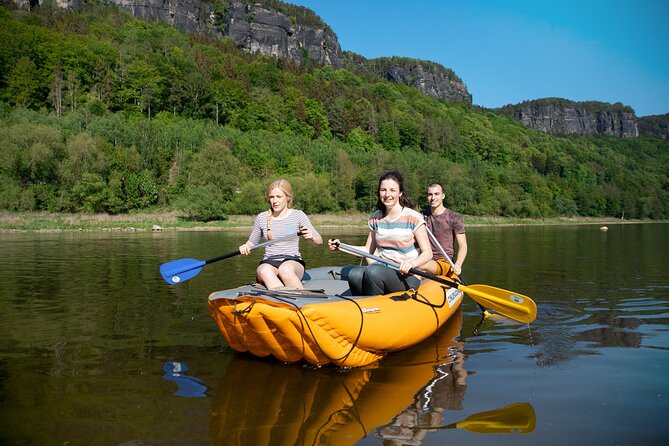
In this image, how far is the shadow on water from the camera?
137 inches

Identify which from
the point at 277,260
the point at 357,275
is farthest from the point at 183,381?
the point at 357,275

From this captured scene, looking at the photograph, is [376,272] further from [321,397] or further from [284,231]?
[321,397]

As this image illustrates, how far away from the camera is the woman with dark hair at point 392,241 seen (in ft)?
18.1

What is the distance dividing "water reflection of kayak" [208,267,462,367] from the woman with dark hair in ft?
0.89

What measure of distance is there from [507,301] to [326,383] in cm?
263

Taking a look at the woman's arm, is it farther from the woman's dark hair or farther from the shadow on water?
the shadow on water

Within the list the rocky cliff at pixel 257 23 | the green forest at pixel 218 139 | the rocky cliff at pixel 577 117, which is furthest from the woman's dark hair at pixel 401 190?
the rocky cliff at pixel 577 117

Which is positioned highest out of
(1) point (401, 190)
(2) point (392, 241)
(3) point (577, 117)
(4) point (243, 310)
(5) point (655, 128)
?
(3) point (577, 117)

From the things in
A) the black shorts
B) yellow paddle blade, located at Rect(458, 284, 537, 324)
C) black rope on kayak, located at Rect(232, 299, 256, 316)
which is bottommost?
yellow paddle blade, located at Rect(458, 284, 537, 324)

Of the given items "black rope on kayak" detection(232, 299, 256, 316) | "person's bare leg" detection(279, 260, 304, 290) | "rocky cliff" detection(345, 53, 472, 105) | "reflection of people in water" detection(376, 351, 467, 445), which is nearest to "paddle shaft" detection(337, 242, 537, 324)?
"person's bare leg" detection(279, 260, 304, 290)

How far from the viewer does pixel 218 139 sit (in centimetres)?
6191

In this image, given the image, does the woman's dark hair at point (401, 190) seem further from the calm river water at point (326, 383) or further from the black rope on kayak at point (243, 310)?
the black rope on kayak at point (243, 310)

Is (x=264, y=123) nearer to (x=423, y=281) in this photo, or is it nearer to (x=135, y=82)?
(x=135, y=82)

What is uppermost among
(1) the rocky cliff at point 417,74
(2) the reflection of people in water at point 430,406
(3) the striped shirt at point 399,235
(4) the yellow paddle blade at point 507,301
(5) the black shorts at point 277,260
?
(1) the rocky cliff at point 417,74
